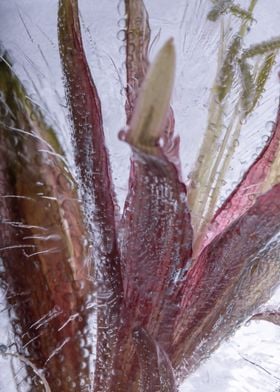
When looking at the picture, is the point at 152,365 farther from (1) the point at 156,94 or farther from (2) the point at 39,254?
(1) the point at 156,94

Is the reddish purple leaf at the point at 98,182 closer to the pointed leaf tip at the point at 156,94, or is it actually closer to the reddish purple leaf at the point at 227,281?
the reddish purple leaf at the point at 227,281

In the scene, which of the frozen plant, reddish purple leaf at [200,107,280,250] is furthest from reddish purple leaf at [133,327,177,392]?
reddish purple leaf at [200,107,280,250]

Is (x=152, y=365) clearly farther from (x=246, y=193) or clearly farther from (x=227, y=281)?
(x=246, y=193)

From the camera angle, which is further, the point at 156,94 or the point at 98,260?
the point at 98,260

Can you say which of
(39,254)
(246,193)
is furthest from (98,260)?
(246,193)

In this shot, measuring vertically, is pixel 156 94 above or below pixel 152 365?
above

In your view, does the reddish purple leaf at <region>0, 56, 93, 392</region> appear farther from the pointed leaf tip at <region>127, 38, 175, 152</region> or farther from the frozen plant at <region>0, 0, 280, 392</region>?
the pointed leaf tip at <region>127, 38, 175, 152</region>

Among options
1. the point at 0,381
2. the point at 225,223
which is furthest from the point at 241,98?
the point at 0,381

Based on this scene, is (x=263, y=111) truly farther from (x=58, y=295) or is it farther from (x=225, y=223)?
(x=58, y=295)
